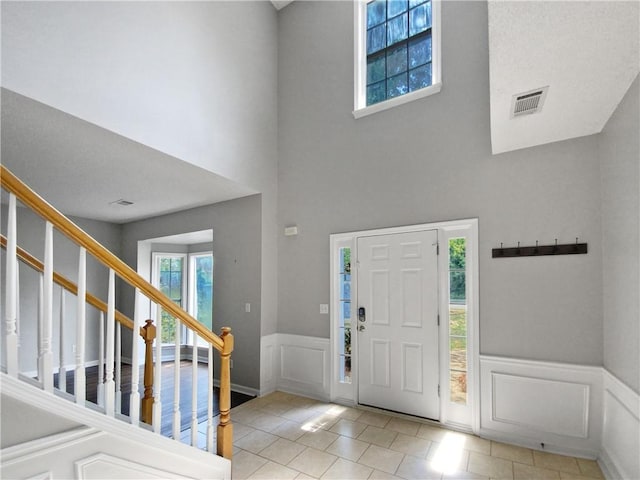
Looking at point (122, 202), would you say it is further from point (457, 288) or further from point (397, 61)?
point (457, 288)

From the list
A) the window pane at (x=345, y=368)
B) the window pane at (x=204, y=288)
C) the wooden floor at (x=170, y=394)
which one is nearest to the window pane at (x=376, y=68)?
the window pane at (x=345, y=368)

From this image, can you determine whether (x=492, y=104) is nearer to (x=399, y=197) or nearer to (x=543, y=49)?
(x=543, y=49)

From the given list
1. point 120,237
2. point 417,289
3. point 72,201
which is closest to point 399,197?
point 417,289

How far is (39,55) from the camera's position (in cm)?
228

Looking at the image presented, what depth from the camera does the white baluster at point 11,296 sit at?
139 centimetres

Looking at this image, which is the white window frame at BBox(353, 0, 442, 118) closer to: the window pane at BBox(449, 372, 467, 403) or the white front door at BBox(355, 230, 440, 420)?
the white front door at BBox(355, 230, 440, 420)

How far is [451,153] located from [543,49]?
1.66 m

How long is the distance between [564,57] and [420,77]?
217 centimetres

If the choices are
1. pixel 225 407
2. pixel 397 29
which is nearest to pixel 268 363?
pixel 225 407

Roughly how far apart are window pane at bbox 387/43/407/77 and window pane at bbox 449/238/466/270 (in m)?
2.13

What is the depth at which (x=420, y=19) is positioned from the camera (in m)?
3.84

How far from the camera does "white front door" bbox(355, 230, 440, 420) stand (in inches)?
134

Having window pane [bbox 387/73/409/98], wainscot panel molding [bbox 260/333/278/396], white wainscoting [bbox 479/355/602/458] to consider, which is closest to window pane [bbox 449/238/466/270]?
white wainscoting [bbox 479/355/602/458]

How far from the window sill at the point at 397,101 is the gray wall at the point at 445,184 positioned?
6 centimetres
